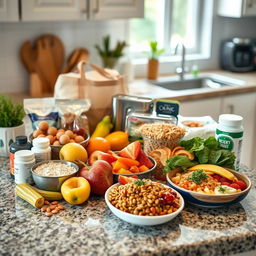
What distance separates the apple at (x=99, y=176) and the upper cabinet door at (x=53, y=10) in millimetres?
1546

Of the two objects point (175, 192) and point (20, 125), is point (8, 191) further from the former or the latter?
Result: point (175, 192)

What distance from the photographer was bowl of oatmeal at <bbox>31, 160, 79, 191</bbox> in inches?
58.5

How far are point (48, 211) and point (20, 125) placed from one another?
0.54 metres

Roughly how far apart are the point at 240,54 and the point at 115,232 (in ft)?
8.99

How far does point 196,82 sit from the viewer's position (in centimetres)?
370

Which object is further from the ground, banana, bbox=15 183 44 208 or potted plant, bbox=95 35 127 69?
potted plant, bbox=95 35 127 69

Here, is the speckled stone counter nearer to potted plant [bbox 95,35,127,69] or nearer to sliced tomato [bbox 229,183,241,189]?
sliced tomato [bbox 229,183,241,189]

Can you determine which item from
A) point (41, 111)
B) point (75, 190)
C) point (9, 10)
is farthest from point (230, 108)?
point (75, 190)

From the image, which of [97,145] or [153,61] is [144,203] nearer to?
[97,145]

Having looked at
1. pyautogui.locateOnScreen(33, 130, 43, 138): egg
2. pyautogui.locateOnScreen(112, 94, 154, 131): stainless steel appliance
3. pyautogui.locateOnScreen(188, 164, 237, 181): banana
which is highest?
pyautogui.locateOnScreen(112, 94, 154, 131): stainless steel appliance

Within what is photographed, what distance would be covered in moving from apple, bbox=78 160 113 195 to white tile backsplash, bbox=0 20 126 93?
1.86 meters

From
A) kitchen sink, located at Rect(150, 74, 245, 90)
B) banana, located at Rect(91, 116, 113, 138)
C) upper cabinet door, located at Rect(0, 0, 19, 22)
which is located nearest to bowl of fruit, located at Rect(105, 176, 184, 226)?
banana, located at Rect(91, 116, 113, 138)

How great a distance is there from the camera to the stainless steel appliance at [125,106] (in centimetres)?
194

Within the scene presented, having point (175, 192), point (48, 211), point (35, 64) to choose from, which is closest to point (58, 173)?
point (48, 211)
